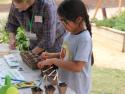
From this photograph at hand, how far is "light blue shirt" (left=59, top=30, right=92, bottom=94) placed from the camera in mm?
1605

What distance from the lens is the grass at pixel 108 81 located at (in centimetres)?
339

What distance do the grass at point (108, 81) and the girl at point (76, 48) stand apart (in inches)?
64.9

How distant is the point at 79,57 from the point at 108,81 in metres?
2.12

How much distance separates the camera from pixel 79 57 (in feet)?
5.24

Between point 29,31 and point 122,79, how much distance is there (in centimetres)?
185

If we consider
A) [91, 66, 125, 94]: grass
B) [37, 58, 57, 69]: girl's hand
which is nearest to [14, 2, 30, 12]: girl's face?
[37, 58, 57, 69]: girl's hand

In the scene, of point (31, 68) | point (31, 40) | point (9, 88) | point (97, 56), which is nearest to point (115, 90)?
point (97, 56)

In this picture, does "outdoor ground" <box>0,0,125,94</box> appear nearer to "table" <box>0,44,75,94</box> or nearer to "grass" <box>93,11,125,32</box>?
"grass" <box>93,11,125,32</box>

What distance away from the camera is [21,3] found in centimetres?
191

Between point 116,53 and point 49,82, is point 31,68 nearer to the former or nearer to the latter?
point 49,82

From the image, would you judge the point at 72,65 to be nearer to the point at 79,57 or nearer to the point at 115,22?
the point at 79,57

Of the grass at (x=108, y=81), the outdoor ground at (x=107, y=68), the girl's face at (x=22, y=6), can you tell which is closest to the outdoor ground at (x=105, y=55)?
the outdoor ground at (x=107, y=68)

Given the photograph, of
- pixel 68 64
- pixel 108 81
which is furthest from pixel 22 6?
pixel 108 81

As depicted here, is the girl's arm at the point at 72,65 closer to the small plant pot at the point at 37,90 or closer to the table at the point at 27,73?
the table at the point at 27,73
